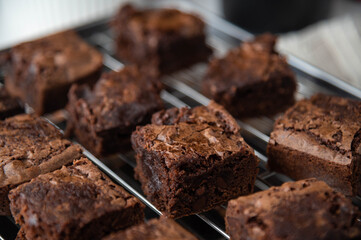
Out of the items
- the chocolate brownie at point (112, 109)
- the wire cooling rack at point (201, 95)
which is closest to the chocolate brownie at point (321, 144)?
the wire cooling rack at point (201, 95)

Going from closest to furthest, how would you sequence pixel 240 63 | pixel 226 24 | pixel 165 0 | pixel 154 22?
pixel 240 63, pixel 154 22, pixel 226 24, pixel 165 0

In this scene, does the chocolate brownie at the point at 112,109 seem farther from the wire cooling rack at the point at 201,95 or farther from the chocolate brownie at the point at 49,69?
the chocolate brownie at the point at 49,69

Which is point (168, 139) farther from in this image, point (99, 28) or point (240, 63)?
point (99, 28)

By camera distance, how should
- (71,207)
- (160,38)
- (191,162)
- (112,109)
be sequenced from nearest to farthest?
(71,207) < (191,162) < (112,109) < (160,38)

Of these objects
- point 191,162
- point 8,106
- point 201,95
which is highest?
point 191,162

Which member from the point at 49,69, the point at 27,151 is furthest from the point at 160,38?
the point at 27,151

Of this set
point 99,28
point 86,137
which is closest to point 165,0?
point 99,28

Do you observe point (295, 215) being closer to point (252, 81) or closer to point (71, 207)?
point (71, 207)
